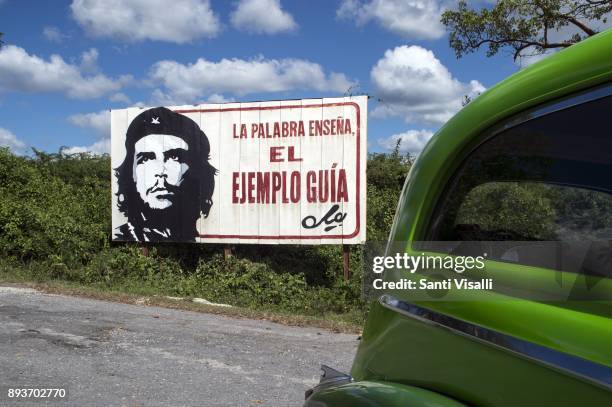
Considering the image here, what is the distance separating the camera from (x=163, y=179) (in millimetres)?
10812

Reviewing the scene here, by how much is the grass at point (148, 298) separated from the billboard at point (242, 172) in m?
1.31

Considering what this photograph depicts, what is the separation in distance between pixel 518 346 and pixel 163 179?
32.7 ft

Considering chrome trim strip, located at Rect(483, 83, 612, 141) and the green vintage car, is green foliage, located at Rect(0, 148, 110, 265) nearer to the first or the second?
the green vintage car

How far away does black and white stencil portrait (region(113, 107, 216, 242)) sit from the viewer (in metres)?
10.6

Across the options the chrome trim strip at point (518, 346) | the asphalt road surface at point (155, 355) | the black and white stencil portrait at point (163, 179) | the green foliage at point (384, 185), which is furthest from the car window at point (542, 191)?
the green foliage at point (384, 185)

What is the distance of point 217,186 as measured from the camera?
10438mm

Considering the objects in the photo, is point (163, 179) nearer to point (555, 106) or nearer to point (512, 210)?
point (512, 210)

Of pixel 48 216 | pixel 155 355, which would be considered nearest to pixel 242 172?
pixel 48 216

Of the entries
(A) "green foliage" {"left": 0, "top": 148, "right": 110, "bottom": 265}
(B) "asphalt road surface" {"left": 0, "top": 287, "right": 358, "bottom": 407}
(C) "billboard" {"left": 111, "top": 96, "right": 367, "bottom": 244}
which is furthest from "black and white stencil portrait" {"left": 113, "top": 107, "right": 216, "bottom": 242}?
(B) "asphalt road surface" {"left": 0, "top": 287, "right": 358, "bottom": 407}

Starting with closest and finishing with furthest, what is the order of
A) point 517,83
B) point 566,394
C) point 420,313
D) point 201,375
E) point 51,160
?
1. point 566,394
2. point 517,83
3. point 420,313
4. point 201,375
5. point 51,160

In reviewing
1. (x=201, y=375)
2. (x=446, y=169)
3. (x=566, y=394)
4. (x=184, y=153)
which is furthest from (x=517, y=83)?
(x=184, y=153)

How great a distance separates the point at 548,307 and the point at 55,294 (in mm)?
9038

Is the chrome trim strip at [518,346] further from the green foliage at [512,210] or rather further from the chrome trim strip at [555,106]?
the chrome trim strip at [555,106]

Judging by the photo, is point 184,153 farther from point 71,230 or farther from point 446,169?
point 446,169
